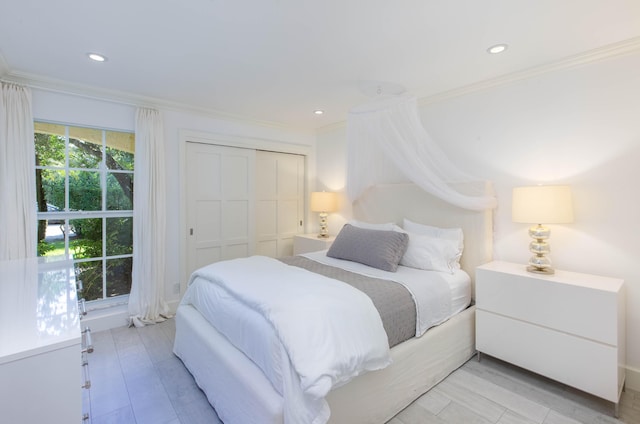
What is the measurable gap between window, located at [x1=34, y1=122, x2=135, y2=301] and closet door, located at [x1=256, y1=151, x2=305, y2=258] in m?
1.57

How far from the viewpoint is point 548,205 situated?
2.20m

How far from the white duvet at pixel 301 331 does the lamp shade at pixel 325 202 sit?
206cm

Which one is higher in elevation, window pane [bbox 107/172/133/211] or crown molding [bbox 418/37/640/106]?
crown molding [bbox 418/37/640/106]

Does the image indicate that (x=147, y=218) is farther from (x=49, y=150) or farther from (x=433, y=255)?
(x=433, y=255)

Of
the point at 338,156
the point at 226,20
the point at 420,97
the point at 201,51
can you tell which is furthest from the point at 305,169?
the point at 226,20

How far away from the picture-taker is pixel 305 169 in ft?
15.5

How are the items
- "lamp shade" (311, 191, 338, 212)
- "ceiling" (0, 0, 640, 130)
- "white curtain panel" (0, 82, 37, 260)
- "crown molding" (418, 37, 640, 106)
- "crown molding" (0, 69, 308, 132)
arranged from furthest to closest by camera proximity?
"lamp shade" (311, 191, 338, 212) < "crown molding" (0, 69, 308, 132) < "white curtain panel" (0, 82, 37, 260) < "crown molding" (418, 37, 640, 106) < "ceiling" (0, 0, 640, 130)

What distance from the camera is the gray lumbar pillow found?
8.85 feet

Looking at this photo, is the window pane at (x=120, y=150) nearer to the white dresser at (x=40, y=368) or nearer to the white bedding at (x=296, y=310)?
the white bedding at (x=296, y=310)

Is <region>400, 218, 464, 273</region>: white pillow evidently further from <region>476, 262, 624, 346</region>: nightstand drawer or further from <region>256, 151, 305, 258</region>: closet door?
<region>256, 151, 305, 258</region>: closet door

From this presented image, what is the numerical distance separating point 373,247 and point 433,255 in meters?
0.53

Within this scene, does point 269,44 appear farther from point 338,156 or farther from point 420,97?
point 338,156

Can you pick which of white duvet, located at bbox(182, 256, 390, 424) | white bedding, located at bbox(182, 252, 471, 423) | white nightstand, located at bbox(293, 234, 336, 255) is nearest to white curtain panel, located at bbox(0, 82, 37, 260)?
white bedding, located at bbox(182, 252, 471, 423)

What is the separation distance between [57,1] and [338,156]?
3230 mm
